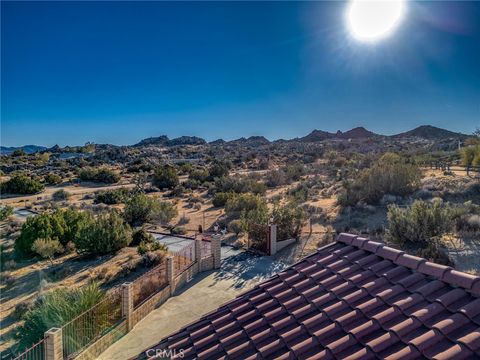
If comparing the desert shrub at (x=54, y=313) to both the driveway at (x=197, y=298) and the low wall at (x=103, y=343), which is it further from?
the driveway at (x=197, y=298)

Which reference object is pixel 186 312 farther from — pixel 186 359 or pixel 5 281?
pixel 5 281

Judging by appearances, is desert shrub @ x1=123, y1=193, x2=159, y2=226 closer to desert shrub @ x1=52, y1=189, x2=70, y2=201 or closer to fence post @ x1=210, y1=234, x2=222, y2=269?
fence post @ x1=210, y1=234, x2=222, y2=269

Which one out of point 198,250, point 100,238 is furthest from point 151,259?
point 100,238

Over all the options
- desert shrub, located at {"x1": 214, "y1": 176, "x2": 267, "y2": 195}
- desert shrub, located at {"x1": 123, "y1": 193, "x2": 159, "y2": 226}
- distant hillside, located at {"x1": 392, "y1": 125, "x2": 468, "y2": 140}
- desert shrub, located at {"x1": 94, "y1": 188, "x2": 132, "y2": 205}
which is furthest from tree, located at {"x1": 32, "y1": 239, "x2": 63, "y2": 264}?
distant hillside, located at {"x1": 392, "y1": 125, "x2": 468, "y2": 140}

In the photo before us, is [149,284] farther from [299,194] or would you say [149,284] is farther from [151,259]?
[299,194]

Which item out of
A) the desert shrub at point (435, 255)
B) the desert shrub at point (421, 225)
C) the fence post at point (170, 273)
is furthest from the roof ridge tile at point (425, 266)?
the desert shrub at point (421, 225)

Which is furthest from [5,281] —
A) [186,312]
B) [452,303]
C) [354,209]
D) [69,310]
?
[354,209]
